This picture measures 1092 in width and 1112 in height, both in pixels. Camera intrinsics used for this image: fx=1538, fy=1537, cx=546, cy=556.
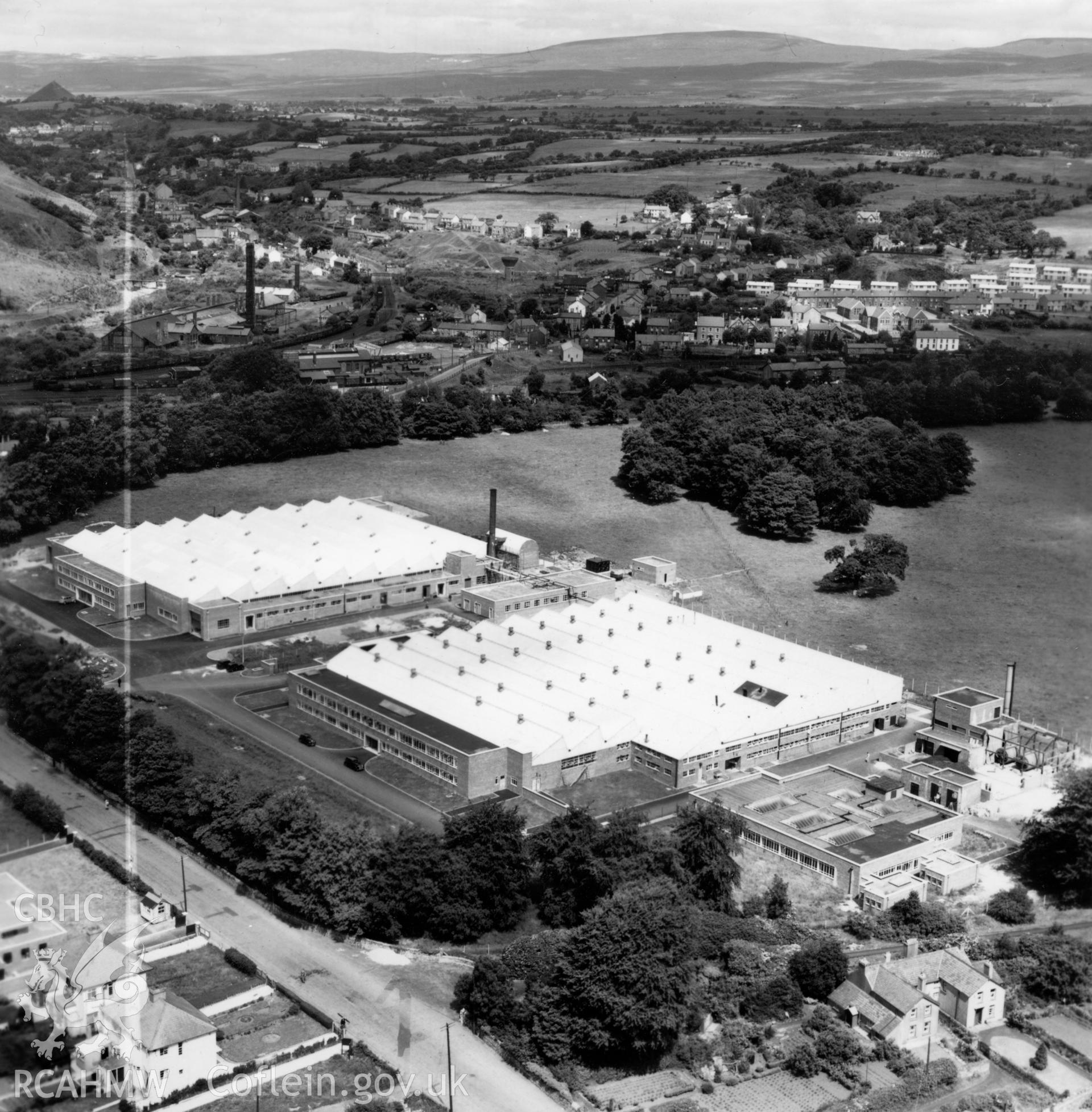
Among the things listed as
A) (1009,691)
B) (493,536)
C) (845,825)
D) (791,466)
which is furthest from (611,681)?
(791,466)

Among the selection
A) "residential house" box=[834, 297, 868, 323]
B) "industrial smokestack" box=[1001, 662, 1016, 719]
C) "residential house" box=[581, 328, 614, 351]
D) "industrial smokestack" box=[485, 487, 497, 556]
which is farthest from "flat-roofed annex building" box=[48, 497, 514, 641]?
"residential house" box=[834, 297, 868, 323]

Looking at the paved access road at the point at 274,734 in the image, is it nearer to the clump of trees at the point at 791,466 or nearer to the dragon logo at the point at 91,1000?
the dragon logo at the point at 91,1000

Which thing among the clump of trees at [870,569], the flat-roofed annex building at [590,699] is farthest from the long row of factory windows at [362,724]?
the clump of trees at [870,569]

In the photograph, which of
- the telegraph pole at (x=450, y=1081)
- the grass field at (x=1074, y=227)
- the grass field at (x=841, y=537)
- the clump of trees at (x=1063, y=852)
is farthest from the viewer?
the grass field at (x=1074, y=227)

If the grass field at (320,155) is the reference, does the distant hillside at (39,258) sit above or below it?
below

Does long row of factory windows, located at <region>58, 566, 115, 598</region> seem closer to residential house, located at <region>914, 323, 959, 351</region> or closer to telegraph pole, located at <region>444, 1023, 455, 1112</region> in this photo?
telegraph pole, located at <region>444, 1023, 455, 1112</region>

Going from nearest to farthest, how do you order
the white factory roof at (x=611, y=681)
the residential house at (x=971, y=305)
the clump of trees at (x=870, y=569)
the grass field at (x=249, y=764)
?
the grass field at (x=249, y=764) < the white factory roof at (x=611, y=681) < the clump of trees at (x=870, y=569) < the residential house at (x=971, y=305)

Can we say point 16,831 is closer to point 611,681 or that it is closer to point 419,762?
point 419,762
